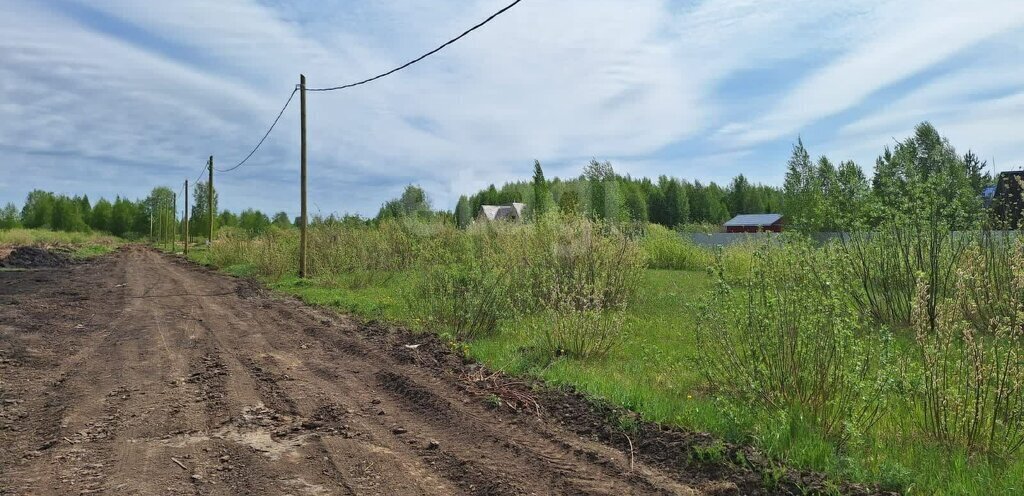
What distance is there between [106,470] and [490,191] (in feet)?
281

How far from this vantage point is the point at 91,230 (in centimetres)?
8044

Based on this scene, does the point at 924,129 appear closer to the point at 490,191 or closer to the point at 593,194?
the point at 593,194

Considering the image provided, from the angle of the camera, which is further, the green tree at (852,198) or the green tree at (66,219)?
the green tree at (66,219)

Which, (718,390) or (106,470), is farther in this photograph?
(718,390)

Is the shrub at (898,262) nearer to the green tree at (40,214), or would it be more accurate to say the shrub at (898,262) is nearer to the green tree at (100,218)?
the green tree at (40,214)

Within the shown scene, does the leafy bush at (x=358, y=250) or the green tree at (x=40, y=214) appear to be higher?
the green tree at (x=40, y=214)

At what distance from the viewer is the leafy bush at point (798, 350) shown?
4.38 metres

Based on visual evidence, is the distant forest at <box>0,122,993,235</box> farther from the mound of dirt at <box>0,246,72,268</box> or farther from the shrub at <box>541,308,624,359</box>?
the mound of dirt at <box>0,246,72,268</box>

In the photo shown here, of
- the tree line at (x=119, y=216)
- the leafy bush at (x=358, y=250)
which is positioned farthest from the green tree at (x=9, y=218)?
the leafy bush at (x=358, y=250)

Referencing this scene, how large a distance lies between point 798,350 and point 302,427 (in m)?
3.91

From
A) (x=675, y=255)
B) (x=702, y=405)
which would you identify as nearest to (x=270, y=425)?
(x=702, y=405)

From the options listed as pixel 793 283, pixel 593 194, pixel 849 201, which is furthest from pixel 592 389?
pixel 593 194

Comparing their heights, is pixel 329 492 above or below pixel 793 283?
below

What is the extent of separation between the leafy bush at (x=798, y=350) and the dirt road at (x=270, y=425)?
4.34 feet
